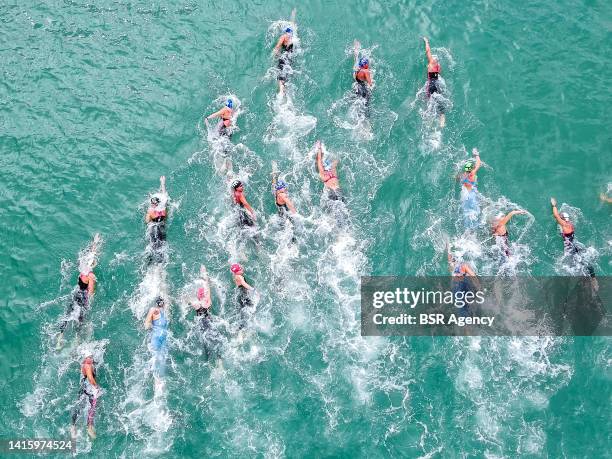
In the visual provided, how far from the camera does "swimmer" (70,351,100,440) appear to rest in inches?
908

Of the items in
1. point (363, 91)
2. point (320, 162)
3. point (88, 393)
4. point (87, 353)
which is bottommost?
point (88, 393)

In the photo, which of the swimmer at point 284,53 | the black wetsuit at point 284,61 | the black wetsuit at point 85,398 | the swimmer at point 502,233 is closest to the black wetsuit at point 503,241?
the swimmer at point 502,233

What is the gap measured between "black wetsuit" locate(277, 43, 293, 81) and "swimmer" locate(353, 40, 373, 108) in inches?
149

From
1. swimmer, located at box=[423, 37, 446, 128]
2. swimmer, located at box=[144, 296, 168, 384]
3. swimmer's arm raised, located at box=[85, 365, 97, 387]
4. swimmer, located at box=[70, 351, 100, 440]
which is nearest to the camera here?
swimmer, located at box=[70, 351, 100, 440]

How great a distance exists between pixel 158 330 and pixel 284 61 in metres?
16.4

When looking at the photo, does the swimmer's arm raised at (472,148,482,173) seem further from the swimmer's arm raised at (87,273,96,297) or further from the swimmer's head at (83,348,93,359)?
the swimmer's head at (83,348,93,359)

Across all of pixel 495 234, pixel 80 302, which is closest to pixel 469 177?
pixel 495 234

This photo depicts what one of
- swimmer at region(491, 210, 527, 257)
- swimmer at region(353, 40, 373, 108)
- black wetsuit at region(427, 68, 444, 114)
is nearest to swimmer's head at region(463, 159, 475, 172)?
swimmer at region(491, 210, 527, 257)

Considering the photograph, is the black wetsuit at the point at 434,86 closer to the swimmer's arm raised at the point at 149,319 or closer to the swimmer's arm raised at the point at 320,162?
the swimmer's arm raised at the point at 320,162

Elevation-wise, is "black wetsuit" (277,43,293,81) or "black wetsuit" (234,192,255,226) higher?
"black wetsuit" (277,43,293,81)

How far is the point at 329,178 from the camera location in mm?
27828

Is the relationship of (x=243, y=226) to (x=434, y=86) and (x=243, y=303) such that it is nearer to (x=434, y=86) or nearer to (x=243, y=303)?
(x=243, y=303)

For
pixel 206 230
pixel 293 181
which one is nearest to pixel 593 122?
pixel 293 181

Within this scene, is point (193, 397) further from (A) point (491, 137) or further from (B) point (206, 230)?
(A) point (491, 137)
